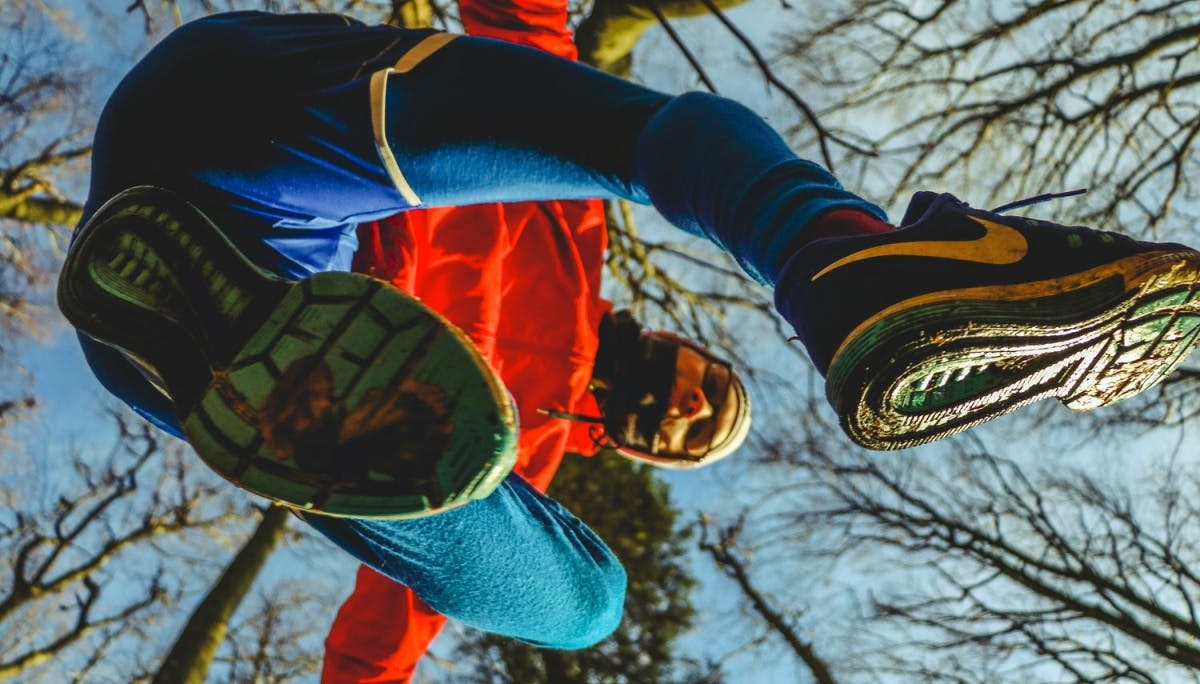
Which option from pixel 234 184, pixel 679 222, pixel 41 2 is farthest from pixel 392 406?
pixel 41 2

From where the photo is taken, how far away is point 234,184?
1405 mm

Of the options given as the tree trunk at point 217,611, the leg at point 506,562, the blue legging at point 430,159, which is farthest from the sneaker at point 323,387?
the tree trunk at point 217,611

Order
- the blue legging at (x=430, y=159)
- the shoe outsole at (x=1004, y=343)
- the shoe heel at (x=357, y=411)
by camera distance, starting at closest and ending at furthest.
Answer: the shoe outsole at (x=1004, y=343)
the shoe heel at (x=357, y=411)
the blue legging at (x=430, y=159)

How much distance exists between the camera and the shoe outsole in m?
0.90

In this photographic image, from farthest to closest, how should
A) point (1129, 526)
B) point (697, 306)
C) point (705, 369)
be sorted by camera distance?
point (697, 306) < point (1129, 526) < point (705, 369)

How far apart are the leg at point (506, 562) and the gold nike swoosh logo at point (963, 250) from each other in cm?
84

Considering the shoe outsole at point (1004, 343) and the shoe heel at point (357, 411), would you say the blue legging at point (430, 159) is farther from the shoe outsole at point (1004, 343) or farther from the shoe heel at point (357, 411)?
the shoe heel at point (357, 411)

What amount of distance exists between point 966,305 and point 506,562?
1020mm

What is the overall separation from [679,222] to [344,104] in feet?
1.90

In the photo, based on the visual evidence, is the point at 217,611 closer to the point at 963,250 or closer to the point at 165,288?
the point at 165,288

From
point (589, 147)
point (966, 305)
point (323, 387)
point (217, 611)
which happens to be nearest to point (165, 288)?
point (323, 387)

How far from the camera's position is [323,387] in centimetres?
109

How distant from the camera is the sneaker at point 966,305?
2.97ft

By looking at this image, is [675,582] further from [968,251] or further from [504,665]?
[968,251]
